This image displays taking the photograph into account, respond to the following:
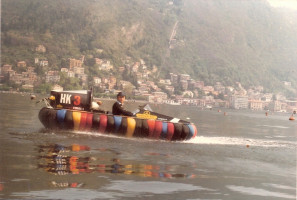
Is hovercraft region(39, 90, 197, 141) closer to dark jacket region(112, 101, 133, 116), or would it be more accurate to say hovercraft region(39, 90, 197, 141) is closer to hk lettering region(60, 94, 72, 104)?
hk lettering region(60, 94, 72, 104)

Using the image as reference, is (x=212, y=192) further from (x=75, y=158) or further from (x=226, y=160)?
(x=226, y=160)

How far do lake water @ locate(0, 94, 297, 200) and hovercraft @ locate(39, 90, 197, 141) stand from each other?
47 cm

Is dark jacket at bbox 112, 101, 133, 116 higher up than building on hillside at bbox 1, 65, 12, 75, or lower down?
lower down

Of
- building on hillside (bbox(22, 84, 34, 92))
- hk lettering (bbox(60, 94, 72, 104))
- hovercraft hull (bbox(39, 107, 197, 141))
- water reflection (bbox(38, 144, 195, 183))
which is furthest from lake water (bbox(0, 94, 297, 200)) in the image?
building on hillside (bbox(22, 84, 34, 92))

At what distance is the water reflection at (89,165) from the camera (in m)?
16.0

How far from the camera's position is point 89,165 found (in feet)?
55.9

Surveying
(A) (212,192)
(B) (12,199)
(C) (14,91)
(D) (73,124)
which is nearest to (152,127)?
(D) (73,124)

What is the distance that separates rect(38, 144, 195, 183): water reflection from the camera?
1598 centimetres

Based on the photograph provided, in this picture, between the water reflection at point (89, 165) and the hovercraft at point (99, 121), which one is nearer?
the water reflection at point (89, 165)

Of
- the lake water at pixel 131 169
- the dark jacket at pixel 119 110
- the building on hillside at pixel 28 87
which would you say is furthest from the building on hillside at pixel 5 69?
the dark jacket at pixel 119 110

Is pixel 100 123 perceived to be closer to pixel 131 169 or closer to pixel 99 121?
pixel 99 121

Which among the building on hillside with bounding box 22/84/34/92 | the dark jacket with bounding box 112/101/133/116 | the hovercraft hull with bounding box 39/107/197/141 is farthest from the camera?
the building on hillside with bounding box 22/84/34/92

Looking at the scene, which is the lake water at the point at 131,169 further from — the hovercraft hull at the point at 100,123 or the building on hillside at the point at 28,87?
the building on hillside at the point at 28,87

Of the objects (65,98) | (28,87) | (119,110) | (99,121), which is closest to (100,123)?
(99,121)
